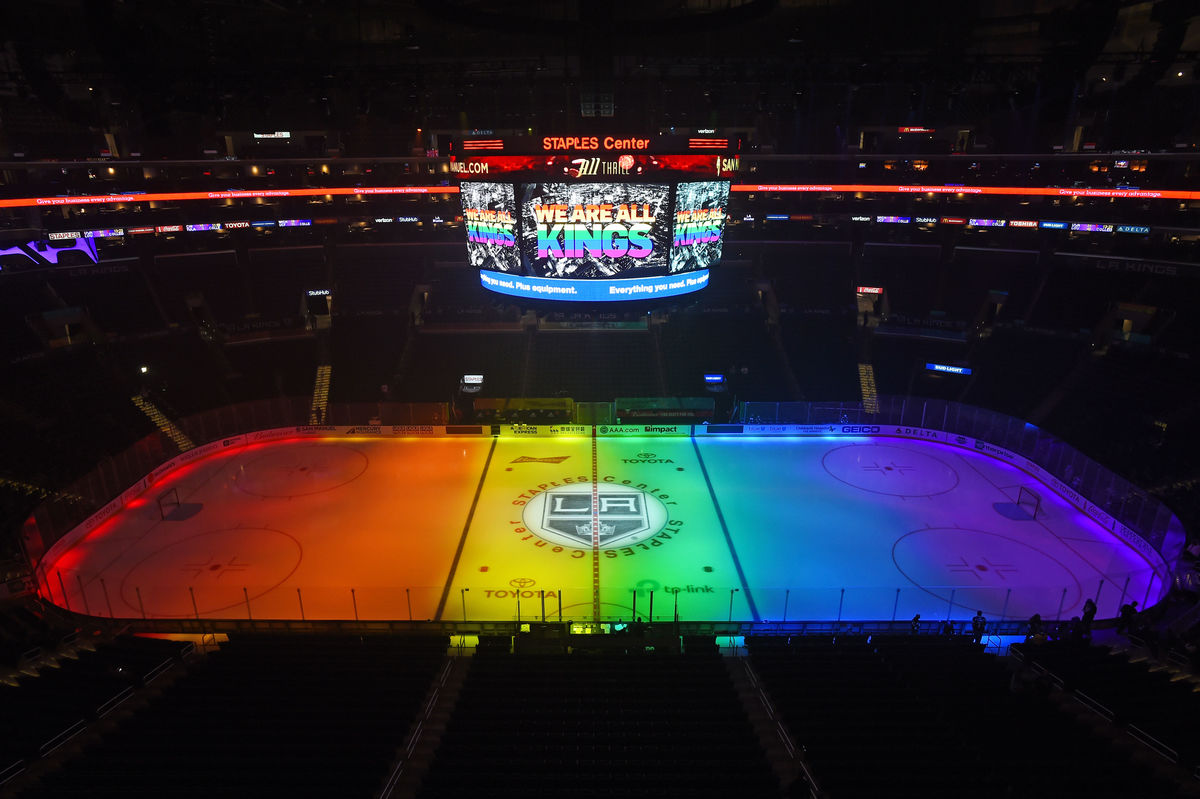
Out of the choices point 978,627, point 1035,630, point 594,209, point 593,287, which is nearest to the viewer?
point 978,627

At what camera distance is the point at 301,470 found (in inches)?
934

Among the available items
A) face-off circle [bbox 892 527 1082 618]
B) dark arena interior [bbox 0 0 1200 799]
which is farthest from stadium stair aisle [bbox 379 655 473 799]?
face-off circle [bbox 892 527 1082 618]

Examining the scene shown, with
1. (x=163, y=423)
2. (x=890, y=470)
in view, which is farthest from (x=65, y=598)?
(x=890, y=470)

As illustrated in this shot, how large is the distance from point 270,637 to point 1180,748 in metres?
15.3

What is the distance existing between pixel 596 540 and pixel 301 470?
11.6 metres

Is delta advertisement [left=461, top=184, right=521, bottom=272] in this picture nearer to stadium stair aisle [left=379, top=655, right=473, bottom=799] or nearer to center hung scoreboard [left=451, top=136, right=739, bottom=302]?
center hung scoreboard [left=451, top=136, right=739, bottom=302]

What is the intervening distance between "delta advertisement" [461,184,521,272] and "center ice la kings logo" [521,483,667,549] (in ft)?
24.1

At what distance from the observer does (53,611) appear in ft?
49.0

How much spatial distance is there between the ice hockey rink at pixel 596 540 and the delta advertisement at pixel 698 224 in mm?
7542

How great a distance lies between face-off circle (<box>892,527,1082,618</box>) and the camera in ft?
49.8

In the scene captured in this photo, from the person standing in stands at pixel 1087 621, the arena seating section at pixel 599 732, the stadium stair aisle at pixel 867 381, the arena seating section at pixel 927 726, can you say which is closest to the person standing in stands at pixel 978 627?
the arena seating section at pixel 927 726

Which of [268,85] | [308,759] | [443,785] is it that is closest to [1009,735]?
[443,785]

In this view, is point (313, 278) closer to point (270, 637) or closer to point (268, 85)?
point (268, 85)

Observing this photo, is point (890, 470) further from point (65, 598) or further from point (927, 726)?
point (65, 598)
